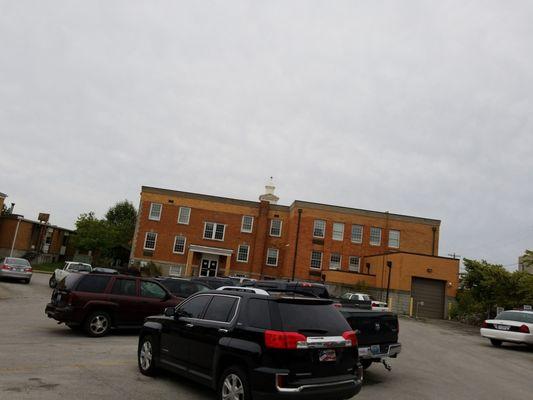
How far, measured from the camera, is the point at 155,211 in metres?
50.0

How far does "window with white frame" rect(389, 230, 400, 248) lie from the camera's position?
163ft

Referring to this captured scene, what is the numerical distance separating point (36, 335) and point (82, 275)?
6.22ft

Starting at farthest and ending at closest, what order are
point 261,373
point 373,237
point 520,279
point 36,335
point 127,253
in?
point 127,253, point 373,237, point 520,279, point 36,335, point 261,373

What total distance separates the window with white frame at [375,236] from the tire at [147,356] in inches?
1674

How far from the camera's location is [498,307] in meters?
28.6

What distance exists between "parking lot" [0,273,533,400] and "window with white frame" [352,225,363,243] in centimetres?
3312

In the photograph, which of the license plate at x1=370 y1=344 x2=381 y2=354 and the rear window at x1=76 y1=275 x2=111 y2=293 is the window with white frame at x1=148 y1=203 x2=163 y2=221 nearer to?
Result: the rear window at x1=76 y1=275 x2=111 y2=293

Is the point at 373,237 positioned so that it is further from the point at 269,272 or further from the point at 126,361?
the point at 126,361

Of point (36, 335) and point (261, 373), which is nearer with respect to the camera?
point (261, 373)

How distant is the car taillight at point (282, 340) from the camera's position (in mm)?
5984

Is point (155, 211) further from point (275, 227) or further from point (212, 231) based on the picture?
point (275, 227)

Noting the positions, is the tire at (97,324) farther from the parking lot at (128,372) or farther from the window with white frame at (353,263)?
the window with white frame at (353,263)

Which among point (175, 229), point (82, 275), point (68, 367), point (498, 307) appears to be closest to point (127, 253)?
point (175, 229)

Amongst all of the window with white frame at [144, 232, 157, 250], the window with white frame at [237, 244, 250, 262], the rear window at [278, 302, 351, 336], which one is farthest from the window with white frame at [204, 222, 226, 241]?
the rear window at [278, 302, 351, 336]
